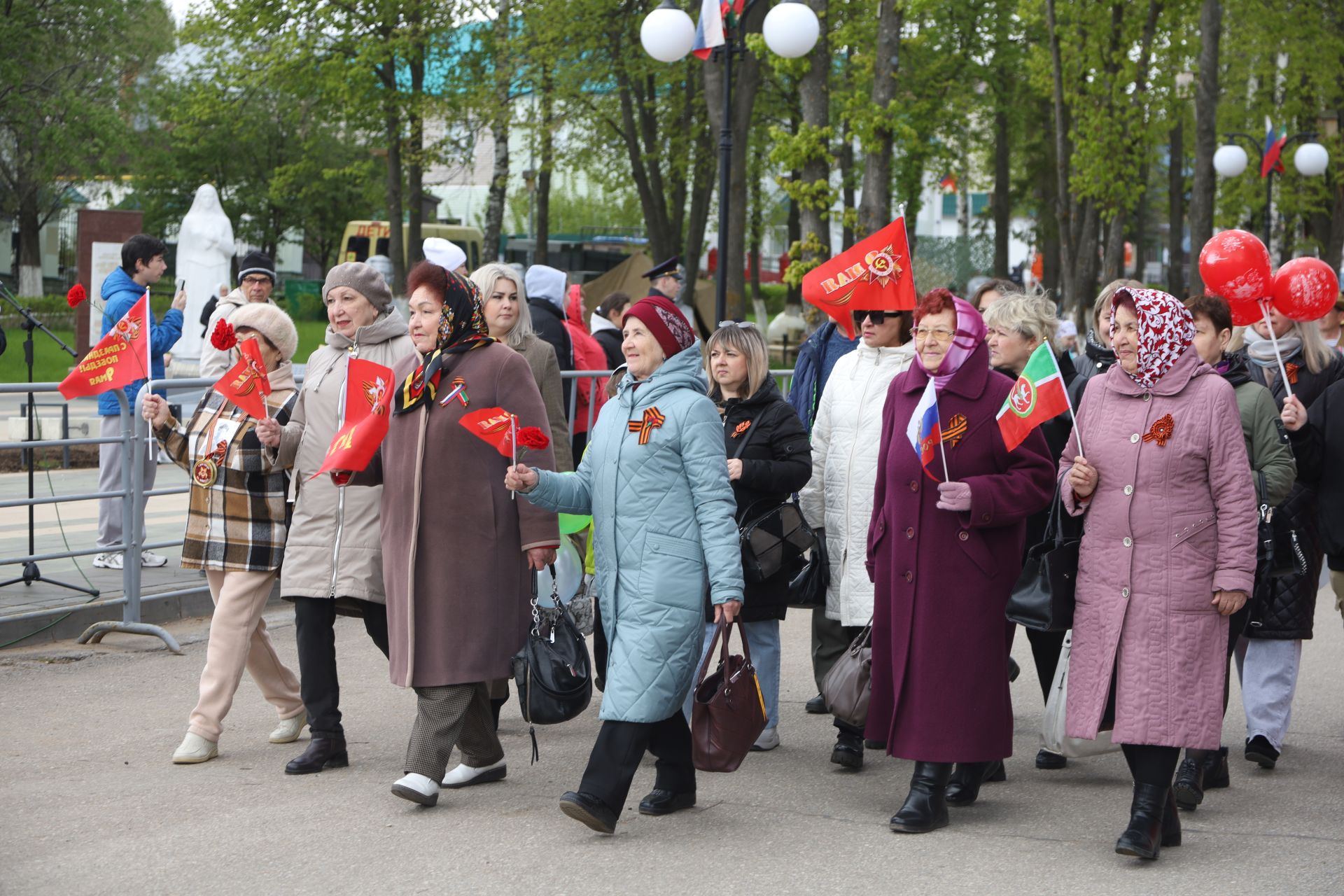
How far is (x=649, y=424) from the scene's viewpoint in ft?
17.3

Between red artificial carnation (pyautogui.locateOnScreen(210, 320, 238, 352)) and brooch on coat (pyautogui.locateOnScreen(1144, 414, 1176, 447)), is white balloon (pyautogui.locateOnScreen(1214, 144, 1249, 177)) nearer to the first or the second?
brooch on coat (pyautogui.locateOnScreen(1144, 414, 1176, 447))

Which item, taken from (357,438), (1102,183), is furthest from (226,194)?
(357,438)

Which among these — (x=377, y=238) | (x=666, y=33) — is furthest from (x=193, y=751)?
(x=377, y=238)

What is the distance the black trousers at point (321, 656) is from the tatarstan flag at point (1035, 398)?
248 cm

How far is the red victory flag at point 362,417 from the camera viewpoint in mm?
5414

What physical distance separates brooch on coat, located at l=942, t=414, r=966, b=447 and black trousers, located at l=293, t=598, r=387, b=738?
2232 millimetres

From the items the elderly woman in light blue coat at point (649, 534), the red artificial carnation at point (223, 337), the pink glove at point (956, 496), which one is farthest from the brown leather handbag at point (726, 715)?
the red artificial carnation at point (223, 337)

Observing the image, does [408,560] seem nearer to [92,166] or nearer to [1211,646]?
[1211,646]

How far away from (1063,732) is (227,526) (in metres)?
3.27

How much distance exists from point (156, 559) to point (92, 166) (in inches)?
1433

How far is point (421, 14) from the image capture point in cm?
3120

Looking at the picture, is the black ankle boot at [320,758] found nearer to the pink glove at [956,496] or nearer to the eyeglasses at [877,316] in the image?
the pink glove at [956,496]

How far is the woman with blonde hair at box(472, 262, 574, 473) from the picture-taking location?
24.4 ft

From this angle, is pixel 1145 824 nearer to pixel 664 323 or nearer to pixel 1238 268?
pixel 664 323
